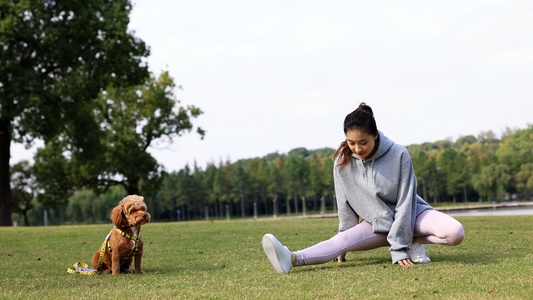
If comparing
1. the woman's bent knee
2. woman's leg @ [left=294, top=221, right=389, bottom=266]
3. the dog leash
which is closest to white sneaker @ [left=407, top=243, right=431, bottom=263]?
woman's leg @ [left=294, top=221, right=389, bottom=266]

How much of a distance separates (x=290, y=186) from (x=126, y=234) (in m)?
109

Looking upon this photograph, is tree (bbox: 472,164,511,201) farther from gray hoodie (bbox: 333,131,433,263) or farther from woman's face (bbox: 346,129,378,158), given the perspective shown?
woman's face (bbox: 346,129,378,158)

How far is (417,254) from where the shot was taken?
5.53 metres

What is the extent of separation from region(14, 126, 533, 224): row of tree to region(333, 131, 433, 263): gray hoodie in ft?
292

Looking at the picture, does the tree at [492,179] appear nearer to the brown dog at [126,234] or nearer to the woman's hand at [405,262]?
the woman's hand at [405,262]

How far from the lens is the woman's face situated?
538 cm

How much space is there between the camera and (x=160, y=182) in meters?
37.7

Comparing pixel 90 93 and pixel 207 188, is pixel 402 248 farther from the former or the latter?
pixel 207 188

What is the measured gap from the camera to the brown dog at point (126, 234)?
5734 mm

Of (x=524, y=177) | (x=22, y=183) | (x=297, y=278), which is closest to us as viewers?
(x=297, y=278)

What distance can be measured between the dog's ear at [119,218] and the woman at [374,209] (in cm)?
180

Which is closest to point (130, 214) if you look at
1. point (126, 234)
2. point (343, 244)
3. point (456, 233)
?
point (126, 234)

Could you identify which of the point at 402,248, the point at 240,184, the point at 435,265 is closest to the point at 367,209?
Answer: the point at 402,248

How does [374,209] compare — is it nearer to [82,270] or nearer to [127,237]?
[127,237]
